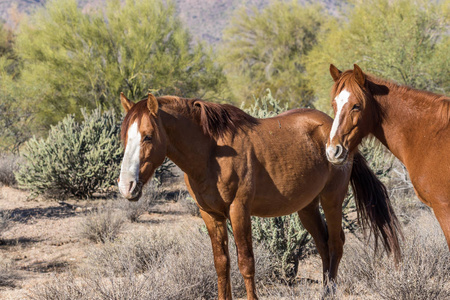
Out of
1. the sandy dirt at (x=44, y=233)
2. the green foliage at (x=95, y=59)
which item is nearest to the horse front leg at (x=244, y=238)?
the sandy dirt at (x=44, y=233)

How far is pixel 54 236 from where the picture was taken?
305 inches

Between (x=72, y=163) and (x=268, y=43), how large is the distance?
2333 centimetres

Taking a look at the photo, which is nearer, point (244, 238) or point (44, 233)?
point (244, 238)

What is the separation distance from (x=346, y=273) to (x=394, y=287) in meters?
0.84

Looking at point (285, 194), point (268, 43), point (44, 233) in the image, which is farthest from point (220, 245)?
point (268, 43)

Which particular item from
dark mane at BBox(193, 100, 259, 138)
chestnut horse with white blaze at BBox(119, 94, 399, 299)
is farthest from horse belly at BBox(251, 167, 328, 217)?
dark mane at BBox(193, 100, 259, 138)

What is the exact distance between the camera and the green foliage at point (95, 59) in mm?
16750

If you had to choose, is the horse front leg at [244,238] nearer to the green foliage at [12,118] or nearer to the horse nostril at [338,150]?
the horse nostril at [338,150]

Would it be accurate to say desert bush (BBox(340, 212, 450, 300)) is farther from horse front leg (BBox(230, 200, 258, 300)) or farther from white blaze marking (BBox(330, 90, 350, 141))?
white blaze marking (BBox(330, 90, 350, 141))

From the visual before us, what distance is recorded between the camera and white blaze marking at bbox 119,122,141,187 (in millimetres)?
3271

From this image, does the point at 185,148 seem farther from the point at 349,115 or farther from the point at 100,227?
the point at 100,227

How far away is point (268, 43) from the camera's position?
31.3 metres

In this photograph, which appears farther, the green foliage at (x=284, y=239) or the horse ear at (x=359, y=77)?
the green foliage at (x=284, y=239)

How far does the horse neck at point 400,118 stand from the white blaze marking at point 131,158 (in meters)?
1.76
